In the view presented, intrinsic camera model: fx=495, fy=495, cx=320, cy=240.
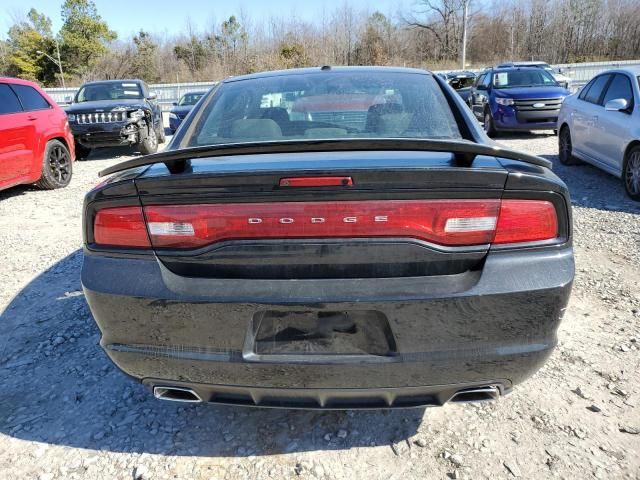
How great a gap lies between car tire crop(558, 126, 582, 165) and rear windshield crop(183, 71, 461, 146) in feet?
19.6

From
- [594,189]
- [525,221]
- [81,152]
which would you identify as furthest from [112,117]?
[525,221]

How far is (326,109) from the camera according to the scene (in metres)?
2.70

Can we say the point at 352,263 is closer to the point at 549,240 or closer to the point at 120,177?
the point at 549,240

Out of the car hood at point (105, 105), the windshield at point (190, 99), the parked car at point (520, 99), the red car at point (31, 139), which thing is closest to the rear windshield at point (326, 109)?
the red car at point (31, 139)

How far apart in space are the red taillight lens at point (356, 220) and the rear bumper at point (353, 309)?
149 mm

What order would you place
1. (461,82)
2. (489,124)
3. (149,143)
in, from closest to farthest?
1. (149,143)
2. (489,124)
3. (461,82)

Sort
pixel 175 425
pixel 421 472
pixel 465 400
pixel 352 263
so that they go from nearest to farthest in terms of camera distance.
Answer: pixel 352 263 < pixel 465 400 < pixel 421 472 < pixel 175 425

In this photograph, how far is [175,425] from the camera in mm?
2342

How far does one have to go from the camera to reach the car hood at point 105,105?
9805 millimetres

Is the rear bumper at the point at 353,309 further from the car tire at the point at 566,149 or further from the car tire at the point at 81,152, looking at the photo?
the car tire at the point at 81,152

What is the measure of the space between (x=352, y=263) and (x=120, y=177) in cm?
94

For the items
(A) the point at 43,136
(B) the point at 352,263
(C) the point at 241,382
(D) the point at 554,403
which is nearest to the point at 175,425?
(C) the point at 241,382

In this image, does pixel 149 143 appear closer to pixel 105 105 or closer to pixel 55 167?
pixel 105 105

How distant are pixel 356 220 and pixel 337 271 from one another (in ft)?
0.61
